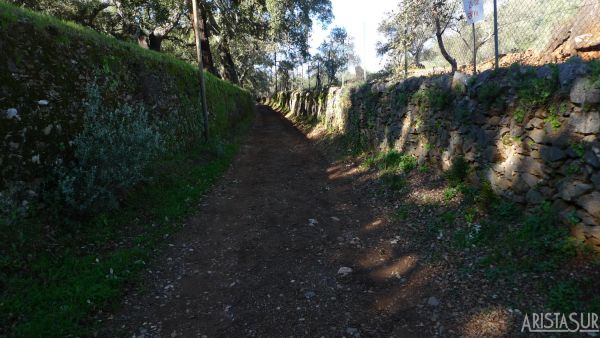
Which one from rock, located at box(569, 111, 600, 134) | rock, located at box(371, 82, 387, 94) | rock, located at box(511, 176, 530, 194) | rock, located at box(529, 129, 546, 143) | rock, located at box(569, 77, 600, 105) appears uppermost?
rock, located at box(371, 82, 387, 94)

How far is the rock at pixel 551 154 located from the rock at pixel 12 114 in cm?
661

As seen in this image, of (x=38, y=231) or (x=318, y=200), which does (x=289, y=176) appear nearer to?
(x=318, y=200)

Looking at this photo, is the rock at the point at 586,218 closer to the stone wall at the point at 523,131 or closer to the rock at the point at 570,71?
the stone wall at the point at 523,131

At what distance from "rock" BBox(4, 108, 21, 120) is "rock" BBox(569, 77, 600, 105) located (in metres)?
6.69

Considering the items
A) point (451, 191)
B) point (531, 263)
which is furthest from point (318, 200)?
point (531, 263)

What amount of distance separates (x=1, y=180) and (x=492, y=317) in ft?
18.5

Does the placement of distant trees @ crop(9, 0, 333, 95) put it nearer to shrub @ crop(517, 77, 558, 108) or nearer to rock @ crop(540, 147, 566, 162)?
shrub @ crop(517, 77, 558, 108)

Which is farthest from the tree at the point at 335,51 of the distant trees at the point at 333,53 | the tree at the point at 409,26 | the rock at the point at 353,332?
the rock at the point at 353,332

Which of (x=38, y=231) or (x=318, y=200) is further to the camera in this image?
(x=318, y=200)

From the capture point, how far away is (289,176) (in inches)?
346

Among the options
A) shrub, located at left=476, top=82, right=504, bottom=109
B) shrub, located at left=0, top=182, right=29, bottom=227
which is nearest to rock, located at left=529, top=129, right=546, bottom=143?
shrub, located at left=476, top=82, right=504, bottom=109

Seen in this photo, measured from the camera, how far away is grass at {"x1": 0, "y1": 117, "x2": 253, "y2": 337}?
3.15 meters

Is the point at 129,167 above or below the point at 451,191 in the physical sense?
above

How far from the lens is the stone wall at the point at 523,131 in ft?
11.4
